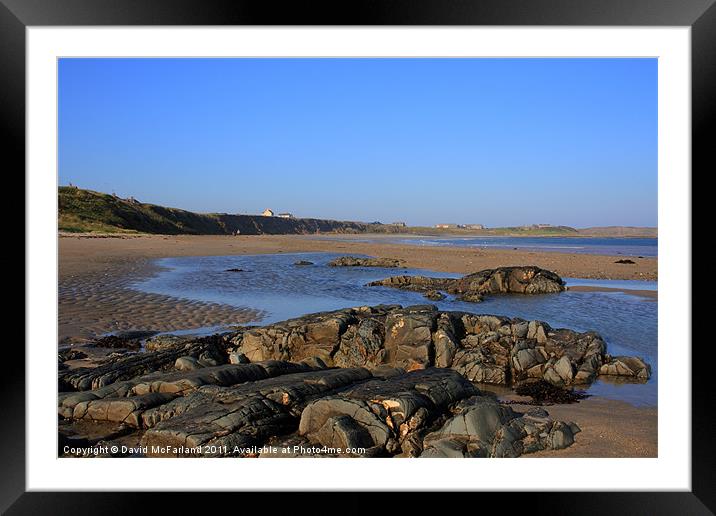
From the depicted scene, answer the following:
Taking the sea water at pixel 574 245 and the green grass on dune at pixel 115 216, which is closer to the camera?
the sea water at pixel 574 245

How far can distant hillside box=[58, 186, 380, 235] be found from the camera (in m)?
37.3

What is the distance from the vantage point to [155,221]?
1962 inches

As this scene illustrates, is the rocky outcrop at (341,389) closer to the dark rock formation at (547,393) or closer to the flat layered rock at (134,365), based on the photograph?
the flat layered rock at (134,365)

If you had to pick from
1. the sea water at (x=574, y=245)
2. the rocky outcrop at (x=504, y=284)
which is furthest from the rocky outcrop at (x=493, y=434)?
the sea water at (x=574, y=245)

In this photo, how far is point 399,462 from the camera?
3.29 m

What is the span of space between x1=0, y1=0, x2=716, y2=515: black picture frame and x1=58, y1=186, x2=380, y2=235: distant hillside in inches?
1364

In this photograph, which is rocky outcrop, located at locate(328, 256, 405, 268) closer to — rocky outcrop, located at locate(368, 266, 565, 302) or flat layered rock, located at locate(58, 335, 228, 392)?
rocky outcrop, located at locate(368, 266, 565, 302)
